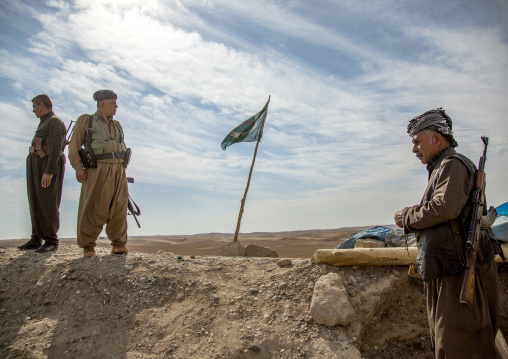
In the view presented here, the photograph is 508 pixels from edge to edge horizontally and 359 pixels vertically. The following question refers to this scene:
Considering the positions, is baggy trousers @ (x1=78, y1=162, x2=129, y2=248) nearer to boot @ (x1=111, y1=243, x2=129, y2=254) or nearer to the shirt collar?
boot @ (x1=111, y1=243, x2=129, y2=254)

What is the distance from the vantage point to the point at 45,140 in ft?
17.9

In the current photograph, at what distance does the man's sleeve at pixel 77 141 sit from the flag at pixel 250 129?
379cm

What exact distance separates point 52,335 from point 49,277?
1011mm

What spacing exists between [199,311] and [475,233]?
255cm

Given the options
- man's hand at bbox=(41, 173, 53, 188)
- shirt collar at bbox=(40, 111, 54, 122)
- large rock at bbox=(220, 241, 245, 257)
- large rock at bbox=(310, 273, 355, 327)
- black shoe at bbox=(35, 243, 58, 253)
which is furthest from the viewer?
large rock at bbox=(220, 241, 245, 257)

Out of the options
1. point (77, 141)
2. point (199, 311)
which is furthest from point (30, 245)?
point (199, 311)

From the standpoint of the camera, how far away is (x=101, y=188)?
4.84 meters

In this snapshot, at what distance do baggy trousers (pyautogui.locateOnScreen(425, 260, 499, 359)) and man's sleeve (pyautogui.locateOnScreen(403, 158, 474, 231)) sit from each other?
38cm

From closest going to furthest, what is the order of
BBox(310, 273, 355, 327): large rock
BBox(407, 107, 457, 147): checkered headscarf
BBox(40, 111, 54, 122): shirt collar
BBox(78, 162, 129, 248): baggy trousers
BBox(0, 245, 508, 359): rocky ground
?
BBox(407, 107, 457, 147): checkered headscarf, BBox(0, 245, 508, 359): rocky ground, BBox(310, 273, 355, 327): large rock, BBox(78, 162, 129, 248): baggy trousers, BBox(40, 111, 54, 122): shirt collar

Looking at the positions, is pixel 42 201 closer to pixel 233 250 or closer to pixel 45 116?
pixel 45 116

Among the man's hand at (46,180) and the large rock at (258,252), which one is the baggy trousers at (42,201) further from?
the large rock at (258,252)

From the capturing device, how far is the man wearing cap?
219 cm

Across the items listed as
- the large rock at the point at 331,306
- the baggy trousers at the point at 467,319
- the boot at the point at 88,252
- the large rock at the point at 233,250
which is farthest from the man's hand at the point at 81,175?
the baggy trousers at the point at 467,319

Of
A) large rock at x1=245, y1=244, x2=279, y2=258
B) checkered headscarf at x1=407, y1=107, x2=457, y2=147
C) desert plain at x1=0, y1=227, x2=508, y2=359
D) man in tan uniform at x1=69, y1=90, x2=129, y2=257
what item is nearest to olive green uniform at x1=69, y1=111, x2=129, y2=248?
man in tan uniform at x1=69, y1=90, x2=129, y2=257
